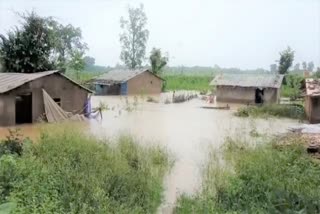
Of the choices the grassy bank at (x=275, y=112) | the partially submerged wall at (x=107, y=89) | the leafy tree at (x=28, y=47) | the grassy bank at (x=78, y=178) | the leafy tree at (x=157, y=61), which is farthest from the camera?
the leafy tree at (x=157, y=61)

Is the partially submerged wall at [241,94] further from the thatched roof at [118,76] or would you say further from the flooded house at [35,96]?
the flooded house at [35,96]

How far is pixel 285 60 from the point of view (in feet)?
106

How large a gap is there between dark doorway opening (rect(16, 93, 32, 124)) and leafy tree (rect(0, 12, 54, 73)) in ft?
16.4

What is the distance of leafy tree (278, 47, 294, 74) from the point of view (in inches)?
1249

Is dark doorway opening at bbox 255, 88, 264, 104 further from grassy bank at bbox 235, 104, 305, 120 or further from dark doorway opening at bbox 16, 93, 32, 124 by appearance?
dark doorway opening at bbox 16, 93, 32, 124

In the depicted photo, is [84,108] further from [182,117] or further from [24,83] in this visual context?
[182,117]

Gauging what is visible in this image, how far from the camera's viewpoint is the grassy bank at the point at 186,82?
127 feet

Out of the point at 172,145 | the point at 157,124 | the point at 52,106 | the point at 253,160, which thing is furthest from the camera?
the point at 157,124

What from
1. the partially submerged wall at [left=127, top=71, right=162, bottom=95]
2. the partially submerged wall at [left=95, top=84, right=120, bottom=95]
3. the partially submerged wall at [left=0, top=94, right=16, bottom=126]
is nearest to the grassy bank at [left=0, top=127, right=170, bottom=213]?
the partially submerged wall at [left=0, top=94, right=16, bottom=126]

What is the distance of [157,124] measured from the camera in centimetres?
1584

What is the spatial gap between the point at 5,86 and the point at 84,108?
353cm

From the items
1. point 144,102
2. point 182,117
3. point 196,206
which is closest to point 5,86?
point 182,117

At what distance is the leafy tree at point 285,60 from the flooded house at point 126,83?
412 inches

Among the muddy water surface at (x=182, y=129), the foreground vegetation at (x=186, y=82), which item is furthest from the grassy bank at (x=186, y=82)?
the muddy water surface at (x=182, y=129)
